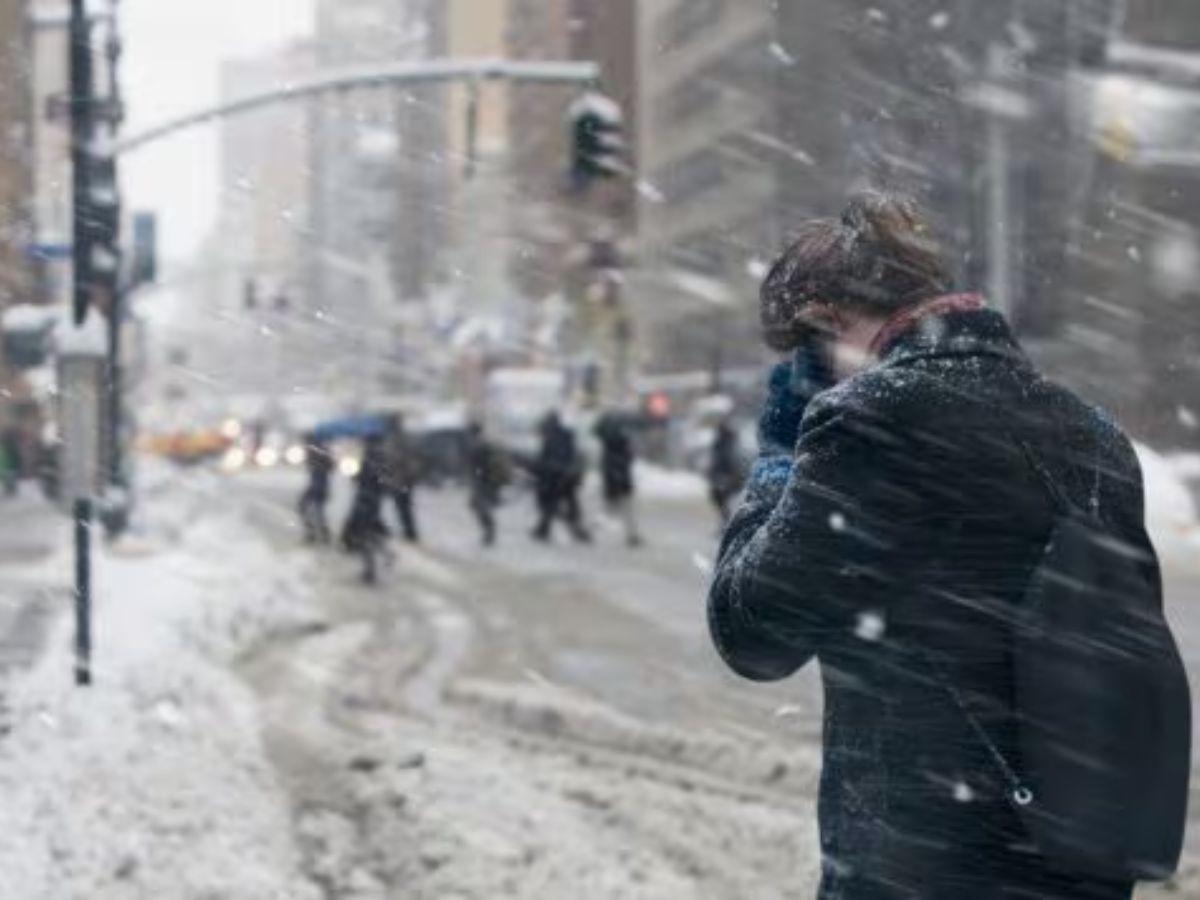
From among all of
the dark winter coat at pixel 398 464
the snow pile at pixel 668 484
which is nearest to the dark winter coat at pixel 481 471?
the dark winter coat at pixel 398 464

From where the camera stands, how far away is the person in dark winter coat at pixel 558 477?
22600 mm

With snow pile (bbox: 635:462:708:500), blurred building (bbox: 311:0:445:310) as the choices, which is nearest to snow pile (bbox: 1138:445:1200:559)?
snow pile (bbox: 635:462:708:500)

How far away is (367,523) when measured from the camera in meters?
18.8

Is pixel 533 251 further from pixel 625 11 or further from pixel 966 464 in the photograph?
pixel 966 464

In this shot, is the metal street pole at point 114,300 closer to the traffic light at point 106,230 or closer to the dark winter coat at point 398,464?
the traffic light at point 106,230

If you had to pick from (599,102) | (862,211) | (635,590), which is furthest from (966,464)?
(599,102)

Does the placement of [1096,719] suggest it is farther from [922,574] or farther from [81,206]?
[81,206]

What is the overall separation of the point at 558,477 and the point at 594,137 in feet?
22.0

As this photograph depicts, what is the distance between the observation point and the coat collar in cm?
212

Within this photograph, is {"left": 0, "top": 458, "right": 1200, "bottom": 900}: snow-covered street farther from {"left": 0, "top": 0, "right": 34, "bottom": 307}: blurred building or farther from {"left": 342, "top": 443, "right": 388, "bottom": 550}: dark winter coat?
{"left": 0, "top": 0, "right": 34, "bottom": 307}: blurred building

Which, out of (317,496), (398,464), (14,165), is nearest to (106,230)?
(317,496)

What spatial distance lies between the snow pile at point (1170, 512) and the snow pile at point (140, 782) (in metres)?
12.0

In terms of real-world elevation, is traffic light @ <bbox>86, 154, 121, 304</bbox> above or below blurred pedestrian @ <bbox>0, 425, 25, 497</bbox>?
above

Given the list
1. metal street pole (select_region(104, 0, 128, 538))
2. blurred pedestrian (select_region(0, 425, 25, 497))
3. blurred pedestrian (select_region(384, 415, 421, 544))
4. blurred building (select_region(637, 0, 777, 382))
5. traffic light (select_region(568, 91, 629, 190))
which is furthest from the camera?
blurred building (select_region(637, 0, 777, 382))
